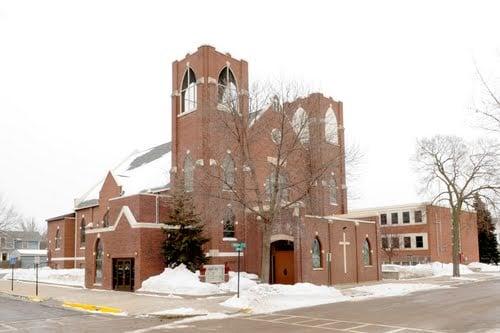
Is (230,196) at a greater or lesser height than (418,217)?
greater

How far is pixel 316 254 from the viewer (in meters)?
37.0

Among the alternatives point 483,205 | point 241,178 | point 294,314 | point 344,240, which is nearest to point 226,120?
point 241,178

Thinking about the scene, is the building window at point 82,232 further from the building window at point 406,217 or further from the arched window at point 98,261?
the building window at point 406,217

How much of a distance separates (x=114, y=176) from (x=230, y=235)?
13694 millimetres

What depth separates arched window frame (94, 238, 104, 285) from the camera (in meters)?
37.4

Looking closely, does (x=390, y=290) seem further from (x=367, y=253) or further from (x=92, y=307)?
(x=92, y=307)

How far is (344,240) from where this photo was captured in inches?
1580

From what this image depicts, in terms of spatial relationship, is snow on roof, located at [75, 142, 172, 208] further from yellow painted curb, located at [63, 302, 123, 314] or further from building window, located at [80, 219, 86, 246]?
yellow painted curb, located at [63, 302, 123, 314]

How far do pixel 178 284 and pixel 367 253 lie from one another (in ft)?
61.8

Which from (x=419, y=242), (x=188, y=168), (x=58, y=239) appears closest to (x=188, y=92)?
(x=188, y=168)

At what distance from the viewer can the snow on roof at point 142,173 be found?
142 ft

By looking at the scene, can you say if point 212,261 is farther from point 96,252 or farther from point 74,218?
point 74,218

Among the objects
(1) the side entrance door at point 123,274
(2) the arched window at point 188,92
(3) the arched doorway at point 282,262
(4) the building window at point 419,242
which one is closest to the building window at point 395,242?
(4) the building window at point 419,242

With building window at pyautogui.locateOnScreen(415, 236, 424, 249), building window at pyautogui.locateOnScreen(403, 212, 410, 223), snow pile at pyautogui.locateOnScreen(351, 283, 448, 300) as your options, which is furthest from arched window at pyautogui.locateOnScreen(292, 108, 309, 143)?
building window at pyautogui.locateOnScreen(403, 212, 410, 223)
